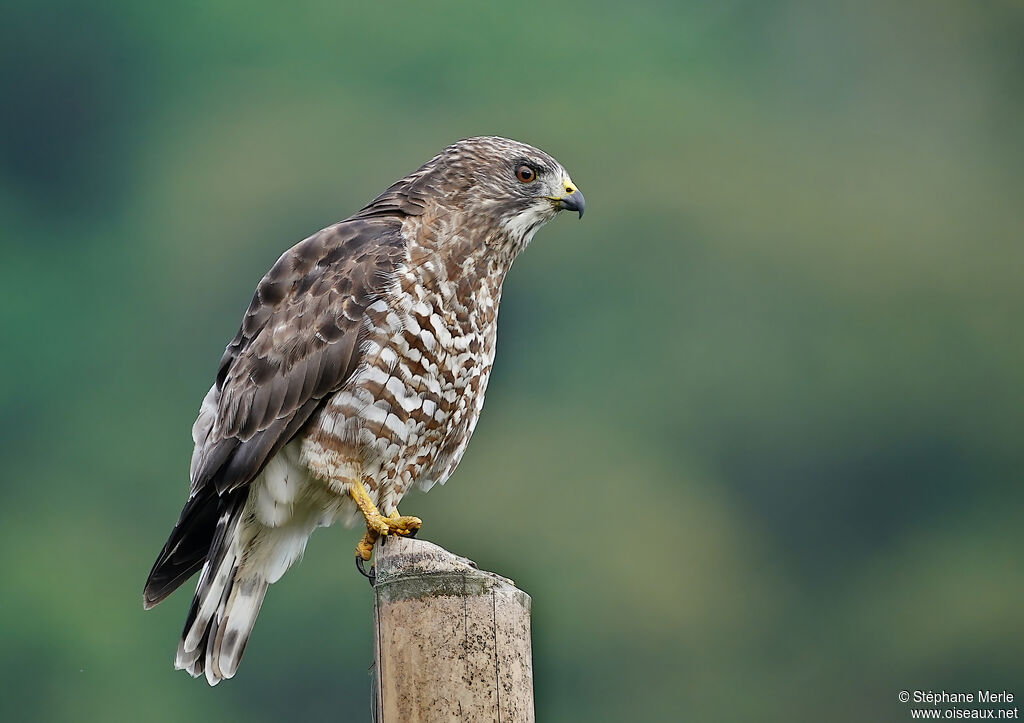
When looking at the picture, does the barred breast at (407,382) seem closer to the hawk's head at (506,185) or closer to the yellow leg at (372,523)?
the yellow leg at (372,523)

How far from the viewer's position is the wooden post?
10.5 ft

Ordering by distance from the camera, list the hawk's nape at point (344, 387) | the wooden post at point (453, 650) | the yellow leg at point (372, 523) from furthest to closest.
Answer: the hawk's nape at point (344, 387) < the yellow leg at point (372, 523) < the wooden post at point (453, 650)

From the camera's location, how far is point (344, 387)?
173 inches

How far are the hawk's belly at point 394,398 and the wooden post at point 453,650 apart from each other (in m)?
1.11

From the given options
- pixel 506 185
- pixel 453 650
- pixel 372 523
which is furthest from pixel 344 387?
pixel 453 650

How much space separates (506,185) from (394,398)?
87 cm

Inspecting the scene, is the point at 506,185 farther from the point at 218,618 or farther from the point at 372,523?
the point at 218,618

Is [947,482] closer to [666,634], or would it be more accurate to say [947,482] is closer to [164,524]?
[666,634]

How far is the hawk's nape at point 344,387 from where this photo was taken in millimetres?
4383

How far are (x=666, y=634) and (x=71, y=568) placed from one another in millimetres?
5016

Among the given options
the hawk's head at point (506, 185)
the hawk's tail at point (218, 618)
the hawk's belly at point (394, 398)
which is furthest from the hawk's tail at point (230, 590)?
the hawk's head at point (506, 185)

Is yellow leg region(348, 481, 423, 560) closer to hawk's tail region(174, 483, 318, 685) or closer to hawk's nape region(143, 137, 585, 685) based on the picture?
hawk's nape region(143, 137, 585, 685)

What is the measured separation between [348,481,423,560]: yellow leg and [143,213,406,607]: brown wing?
271 mm

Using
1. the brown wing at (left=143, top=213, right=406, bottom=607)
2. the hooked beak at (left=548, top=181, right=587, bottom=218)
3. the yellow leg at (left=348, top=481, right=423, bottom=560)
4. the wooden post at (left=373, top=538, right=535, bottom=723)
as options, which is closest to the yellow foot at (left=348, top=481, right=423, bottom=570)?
the yellow leg at (left=348, top=481, right=423, bottom=560)
